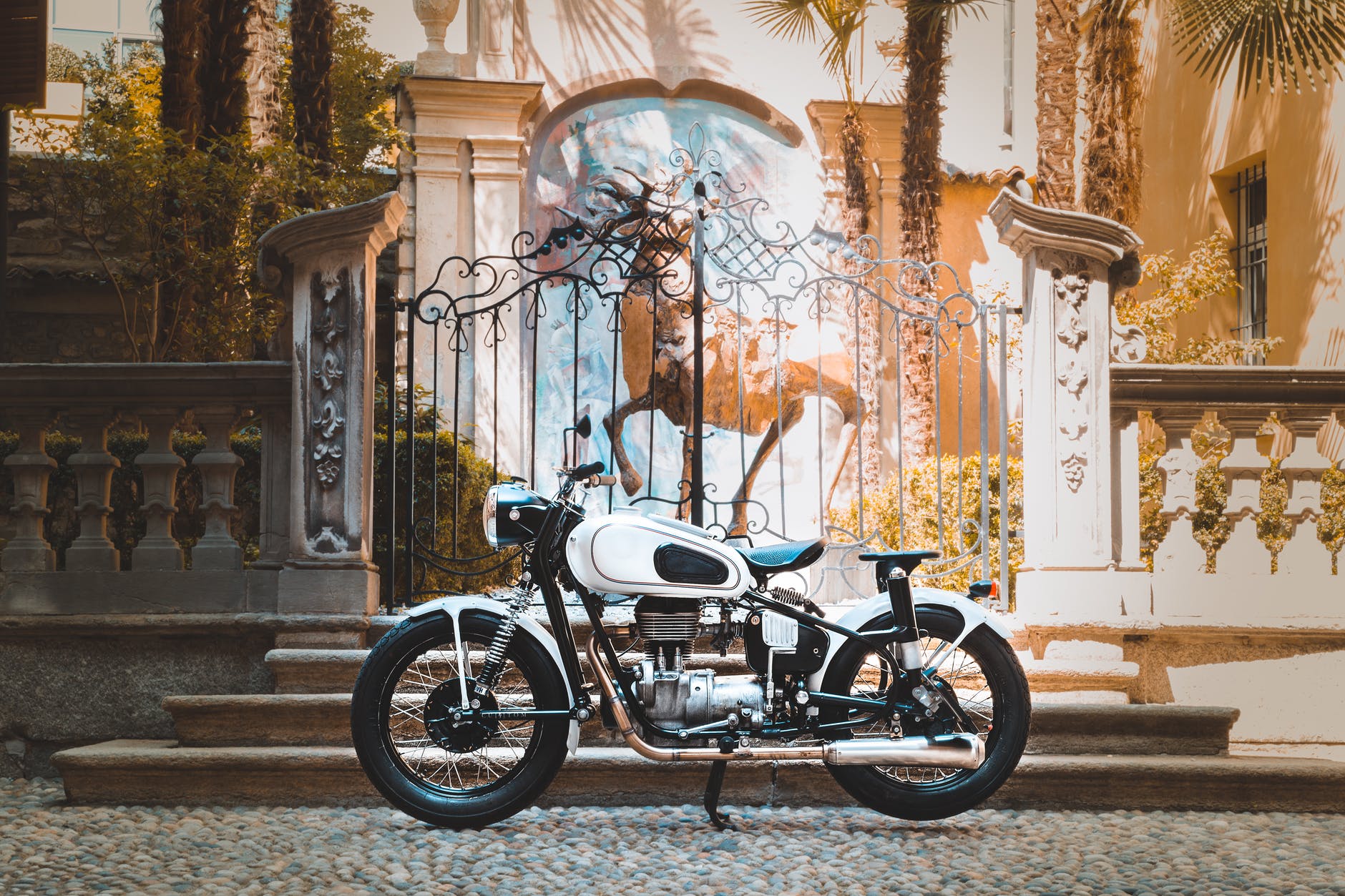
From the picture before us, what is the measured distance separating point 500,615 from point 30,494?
8.18 feet

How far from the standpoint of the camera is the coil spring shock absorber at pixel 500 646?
3805 mm

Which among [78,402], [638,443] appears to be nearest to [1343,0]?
[638,443]

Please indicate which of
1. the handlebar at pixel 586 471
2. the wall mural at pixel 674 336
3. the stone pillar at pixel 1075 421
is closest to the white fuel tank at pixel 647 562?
the handlebar at pixel 586 471

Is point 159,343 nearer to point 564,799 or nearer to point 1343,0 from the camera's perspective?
point 564,799

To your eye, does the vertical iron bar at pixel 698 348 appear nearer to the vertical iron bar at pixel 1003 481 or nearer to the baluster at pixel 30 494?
the vertical iron bar at pixel 1003 481

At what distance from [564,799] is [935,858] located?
131 cm

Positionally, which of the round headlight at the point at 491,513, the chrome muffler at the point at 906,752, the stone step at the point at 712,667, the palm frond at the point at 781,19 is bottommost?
the chrome muffler at the point at 906,752

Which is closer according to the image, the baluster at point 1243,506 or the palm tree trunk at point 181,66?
the baluster at point 1243,506

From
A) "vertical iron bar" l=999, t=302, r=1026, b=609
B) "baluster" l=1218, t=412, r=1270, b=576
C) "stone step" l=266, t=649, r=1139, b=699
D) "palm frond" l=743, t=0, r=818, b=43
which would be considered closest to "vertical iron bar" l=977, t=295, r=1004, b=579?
"vertical iron bar" l=999, t=302, r=1026, b=609

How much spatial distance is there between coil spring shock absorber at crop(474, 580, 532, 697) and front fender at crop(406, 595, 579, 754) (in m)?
0.02

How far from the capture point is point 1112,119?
10.4m

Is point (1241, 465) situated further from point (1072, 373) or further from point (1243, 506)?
point (1072, 373)

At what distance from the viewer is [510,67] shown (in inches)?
454

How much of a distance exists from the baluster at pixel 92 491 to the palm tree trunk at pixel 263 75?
175 inches
